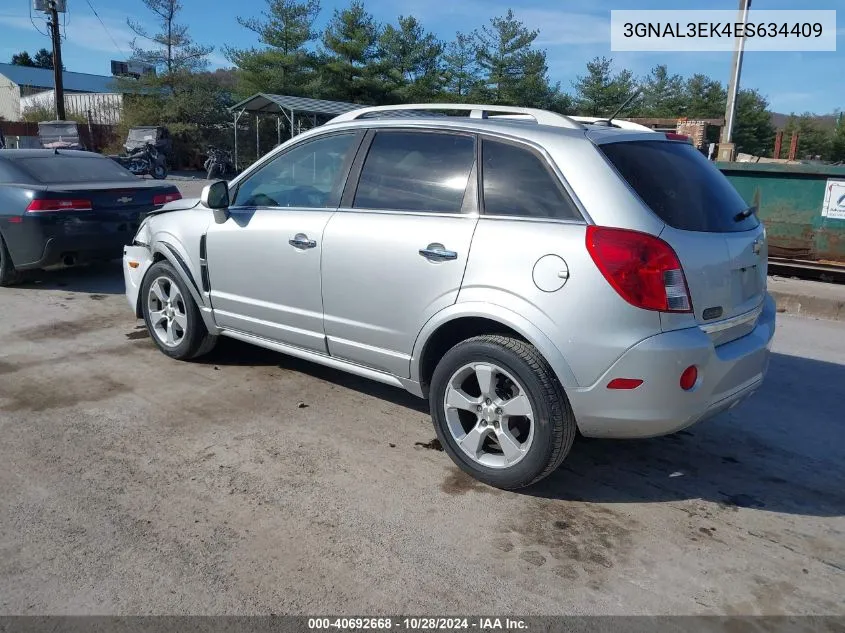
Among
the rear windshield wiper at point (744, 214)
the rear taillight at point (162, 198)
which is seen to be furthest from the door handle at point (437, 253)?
the rear taillight at point (162, 198)

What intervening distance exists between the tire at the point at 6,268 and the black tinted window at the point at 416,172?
5.40 metres

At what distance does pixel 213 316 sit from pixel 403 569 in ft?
8.84

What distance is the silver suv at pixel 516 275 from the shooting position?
3.08 meters

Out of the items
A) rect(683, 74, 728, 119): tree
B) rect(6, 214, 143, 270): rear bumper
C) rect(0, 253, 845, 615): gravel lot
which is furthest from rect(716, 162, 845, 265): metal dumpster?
rect(683, 74, 728, 119): tree

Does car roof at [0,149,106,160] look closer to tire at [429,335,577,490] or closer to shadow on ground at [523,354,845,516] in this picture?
tire at [429,335,577,490]

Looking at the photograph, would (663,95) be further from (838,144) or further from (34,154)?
(34,154)

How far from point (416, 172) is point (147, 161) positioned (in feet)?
82.9

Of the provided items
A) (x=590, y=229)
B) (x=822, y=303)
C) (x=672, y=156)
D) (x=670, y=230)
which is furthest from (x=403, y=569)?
(x=822, y=303)

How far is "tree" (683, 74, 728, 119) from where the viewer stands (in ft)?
136

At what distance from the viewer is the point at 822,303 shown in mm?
7844

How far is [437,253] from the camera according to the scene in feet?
11.6

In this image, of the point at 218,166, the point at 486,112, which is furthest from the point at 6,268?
the point at 218,166

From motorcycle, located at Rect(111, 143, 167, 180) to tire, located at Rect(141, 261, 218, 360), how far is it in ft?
73.8

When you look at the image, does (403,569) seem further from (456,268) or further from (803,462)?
(803,462)
